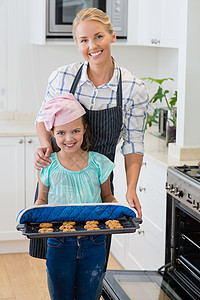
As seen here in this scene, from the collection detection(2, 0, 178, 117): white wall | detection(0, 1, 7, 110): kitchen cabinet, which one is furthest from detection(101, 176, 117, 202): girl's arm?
detection(0, 1, 7, 110): kitchen cabinet

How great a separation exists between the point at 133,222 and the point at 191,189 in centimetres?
82

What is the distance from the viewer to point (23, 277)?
3.87 metres

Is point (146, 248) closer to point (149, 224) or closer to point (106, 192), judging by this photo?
point (149, 224)

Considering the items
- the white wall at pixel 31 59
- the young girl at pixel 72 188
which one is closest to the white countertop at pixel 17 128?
the white wall at pixel 31 59

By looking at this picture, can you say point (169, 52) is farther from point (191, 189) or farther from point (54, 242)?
point (54, 242)

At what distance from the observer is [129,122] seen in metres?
2.41

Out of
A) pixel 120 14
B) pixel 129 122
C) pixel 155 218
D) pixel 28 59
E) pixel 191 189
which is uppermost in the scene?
pixel 120 14

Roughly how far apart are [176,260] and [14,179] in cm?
152

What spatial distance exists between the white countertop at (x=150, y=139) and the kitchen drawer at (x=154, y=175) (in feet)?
0.10

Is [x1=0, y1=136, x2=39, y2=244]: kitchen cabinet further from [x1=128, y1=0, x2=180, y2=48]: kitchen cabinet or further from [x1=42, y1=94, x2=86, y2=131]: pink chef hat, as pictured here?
[x1=42, y1=94, x2=86, y2=131]: pink chef hat

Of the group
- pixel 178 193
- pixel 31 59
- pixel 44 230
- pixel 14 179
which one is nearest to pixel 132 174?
pixel 44 230

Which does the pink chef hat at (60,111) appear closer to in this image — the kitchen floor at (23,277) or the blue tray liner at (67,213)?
the blue tray liner at (67,213)

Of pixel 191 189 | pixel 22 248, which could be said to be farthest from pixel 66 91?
pixel 22 248

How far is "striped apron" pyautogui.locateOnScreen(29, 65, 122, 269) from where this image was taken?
234 cm
